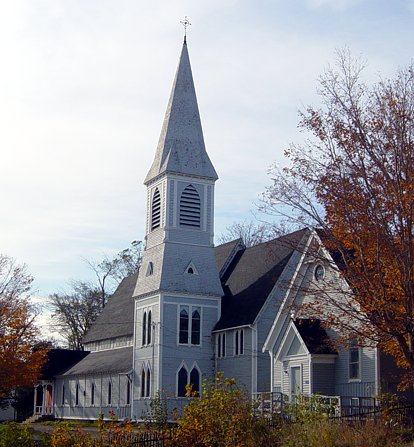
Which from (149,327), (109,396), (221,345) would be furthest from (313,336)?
(109,396)

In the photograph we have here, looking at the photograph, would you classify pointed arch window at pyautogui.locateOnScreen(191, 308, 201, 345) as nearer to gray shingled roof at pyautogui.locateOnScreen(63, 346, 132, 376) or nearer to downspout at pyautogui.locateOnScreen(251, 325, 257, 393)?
gray shingled roof at pyautogui.locateOnScreen(63, 346, 132, 376)

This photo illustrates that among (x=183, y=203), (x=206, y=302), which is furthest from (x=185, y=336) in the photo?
(x=183, y=203)

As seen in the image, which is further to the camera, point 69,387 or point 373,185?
point 69,387

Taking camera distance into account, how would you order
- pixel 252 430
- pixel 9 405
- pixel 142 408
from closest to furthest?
1. pixel 252 430
2. pixel 142 408
3. pixel 9 405

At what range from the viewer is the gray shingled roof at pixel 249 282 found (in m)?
43.7

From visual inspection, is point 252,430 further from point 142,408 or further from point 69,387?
point 69,387

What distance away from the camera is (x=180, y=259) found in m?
47.3

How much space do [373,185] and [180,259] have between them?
27.4 meters

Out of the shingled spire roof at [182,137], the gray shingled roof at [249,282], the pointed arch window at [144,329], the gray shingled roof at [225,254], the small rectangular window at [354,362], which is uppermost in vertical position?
the shingled spire roof at [182,137]

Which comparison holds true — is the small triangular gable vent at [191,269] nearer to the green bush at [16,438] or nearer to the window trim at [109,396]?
the window trim at [109,396]

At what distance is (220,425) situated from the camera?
1939 cm

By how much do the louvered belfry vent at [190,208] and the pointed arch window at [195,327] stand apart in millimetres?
5299

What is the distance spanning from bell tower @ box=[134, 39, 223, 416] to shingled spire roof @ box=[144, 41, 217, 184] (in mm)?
61

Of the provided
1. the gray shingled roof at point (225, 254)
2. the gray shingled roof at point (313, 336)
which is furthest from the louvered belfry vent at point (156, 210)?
the gray shingled roof at point (313, 336)
